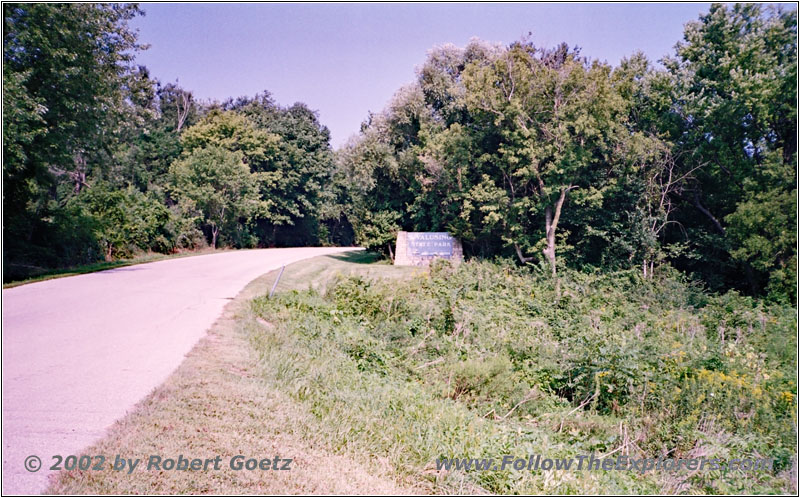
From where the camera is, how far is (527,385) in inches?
299

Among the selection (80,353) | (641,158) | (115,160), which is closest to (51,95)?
(115,160)

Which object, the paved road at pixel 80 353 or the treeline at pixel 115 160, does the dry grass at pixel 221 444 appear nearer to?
the paved road at pixel 80 353

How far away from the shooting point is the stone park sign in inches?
965

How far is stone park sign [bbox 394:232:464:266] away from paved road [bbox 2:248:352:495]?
13.3m

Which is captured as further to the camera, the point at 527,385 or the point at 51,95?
the point at 51,95

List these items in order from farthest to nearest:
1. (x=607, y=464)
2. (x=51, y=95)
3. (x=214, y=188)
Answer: (x=214, y=188) < (x=51, y=95) < (x=607, y=464)

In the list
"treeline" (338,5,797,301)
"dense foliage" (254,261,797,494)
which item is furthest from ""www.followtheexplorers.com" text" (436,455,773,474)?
"treeline" (338,5,797,301)

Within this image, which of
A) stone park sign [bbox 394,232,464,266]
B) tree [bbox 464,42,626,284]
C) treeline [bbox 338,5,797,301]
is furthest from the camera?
stone park sign [bbox 394,232,464,266]

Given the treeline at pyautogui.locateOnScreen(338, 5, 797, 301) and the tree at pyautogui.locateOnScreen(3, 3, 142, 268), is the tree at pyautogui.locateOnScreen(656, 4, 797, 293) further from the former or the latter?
the tree at pyautogui.locateOnScreen(3, 3, 142, 268)

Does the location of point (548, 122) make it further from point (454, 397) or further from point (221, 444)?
point (221, 444)

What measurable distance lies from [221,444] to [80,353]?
3382 mm

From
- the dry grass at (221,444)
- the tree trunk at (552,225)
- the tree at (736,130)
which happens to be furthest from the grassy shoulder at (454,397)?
the tree trunk at (552,225)

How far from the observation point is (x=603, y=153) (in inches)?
843

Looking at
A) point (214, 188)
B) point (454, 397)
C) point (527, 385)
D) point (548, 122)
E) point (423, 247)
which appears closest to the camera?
point (454, 397)
